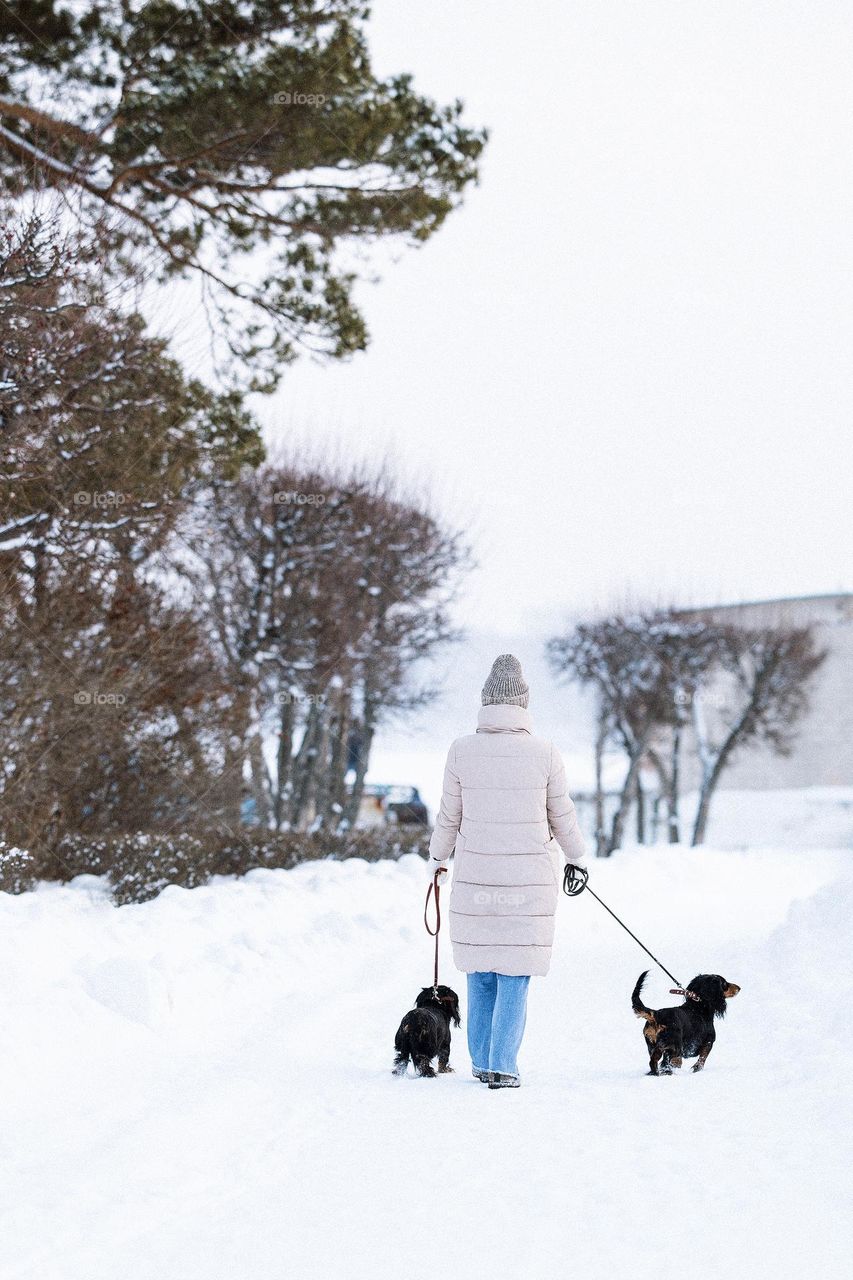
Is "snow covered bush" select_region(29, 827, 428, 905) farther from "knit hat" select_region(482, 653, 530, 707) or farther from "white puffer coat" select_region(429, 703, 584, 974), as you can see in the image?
"knit hat" select_region(482, 653, 530, 707)

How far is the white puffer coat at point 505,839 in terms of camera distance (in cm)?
605

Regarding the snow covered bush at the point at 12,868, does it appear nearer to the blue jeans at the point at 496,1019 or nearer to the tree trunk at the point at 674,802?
the blue jeans at the point at 496,1019

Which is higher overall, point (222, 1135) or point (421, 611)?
point (421, 611)

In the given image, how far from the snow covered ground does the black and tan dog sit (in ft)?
0.55

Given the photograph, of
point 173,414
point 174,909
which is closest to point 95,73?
point 173,414

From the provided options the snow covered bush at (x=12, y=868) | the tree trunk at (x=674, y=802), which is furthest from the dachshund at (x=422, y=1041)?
the tree trunk at (x=674, y=802)

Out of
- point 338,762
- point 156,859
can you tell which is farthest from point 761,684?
point 156,859

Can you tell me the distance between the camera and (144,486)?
42.1ft

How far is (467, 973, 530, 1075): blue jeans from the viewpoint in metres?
5.89

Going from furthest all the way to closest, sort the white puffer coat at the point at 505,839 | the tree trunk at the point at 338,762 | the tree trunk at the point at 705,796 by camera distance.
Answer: the tree trunk at the point at 705,796 < the tree trunk at the point at 338,762 < the white puffer coat at the point at 505,839

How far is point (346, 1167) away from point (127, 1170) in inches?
29.6

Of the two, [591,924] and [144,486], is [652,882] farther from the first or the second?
[144,486]

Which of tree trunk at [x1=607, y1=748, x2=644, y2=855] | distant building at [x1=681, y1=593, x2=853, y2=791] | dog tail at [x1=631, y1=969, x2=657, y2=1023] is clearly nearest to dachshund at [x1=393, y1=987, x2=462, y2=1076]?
dog tail at [x1=631, y1=969, x2=657, y2=1023]

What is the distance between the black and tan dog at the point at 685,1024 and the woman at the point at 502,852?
558 millimetres
